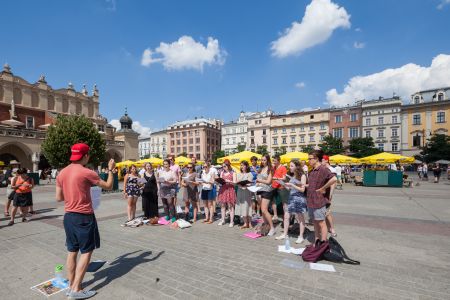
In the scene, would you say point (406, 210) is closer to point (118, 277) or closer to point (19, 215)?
point (118, 277)

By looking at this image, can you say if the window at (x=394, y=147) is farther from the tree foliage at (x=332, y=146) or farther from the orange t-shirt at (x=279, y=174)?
the orange t-shirt at (x=279, y=174)

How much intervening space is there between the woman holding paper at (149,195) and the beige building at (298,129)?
63.9 m

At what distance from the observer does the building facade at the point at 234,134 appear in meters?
89.2

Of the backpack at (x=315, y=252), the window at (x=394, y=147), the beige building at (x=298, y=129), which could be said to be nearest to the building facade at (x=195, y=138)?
the beige building at (x=298, y=129)

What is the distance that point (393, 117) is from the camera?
58.8 m

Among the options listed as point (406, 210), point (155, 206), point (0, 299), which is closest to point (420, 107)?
point (406, 210)

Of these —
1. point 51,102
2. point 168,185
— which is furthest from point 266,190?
point 51,102

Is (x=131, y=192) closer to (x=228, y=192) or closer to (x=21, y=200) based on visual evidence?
(x=228, y=192)

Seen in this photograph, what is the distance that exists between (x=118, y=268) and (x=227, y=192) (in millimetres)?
3705

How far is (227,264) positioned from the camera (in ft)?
14.2

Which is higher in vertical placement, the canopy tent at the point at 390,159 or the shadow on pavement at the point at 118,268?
the canopy tent at the point at 390,159

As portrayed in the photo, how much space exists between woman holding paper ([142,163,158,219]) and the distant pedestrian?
4865mm

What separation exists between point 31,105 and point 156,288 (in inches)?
1723

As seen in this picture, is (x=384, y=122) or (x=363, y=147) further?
(x=384, y=122)
